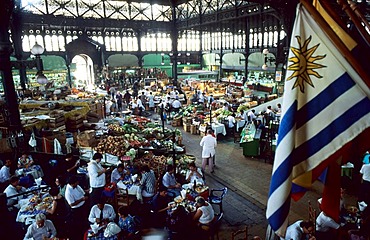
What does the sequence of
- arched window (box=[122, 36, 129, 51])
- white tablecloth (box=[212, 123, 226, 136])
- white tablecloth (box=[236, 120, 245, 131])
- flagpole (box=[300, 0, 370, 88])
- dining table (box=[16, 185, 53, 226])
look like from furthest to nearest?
arched window (box=[122, 36, 129, 51]) → white tablecloth (box=[236, 120, 245, 131]) → white tablecloth (box=[212, 123, 226, 136]) → dining table (box=[16, 185, 53, 226]) → flagpole (box=[300, 0, 370, 88])

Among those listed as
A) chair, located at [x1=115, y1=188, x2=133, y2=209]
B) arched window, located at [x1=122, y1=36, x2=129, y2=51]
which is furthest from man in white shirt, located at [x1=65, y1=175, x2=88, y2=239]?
arched window, located at [x1=122, y1=36, x2=129, y2=51]

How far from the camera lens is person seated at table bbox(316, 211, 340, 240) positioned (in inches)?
217

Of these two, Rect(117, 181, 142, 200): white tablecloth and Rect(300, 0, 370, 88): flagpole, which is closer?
Rect(300, 0, 370, 88): flagpole

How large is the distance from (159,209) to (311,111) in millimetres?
5736

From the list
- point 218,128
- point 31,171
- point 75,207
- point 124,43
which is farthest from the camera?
point 124,43

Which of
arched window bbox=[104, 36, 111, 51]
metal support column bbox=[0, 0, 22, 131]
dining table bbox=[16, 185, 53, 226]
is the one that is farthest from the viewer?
arched window bbox=[104, 36, 111, 51]

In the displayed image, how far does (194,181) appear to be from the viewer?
778 cm

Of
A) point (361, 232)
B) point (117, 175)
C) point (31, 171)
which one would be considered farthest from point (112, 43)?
point (361, 232)

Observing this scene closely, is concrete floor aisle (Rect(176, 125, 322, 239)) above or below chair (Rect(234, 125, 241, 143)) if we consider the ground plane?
below

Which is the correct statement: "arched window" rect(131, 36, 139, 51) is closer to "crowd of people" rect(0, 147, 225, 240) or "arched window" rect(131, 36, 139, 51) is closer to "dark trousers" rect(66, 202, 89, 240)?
"crowd of people" rect(0, 147, 225, 240)

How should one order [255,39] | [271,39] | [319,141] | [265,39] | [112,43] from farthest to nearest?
[112,43], [255,39], [265,39], [271,39], [319,141]

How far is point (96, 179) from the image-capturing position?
7.50 meters

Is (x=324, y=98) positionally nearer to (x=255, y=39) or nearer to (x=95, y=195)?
(x=95, y=195)

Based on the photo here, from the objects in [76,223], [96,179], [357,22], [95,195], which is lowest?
[76,223]
